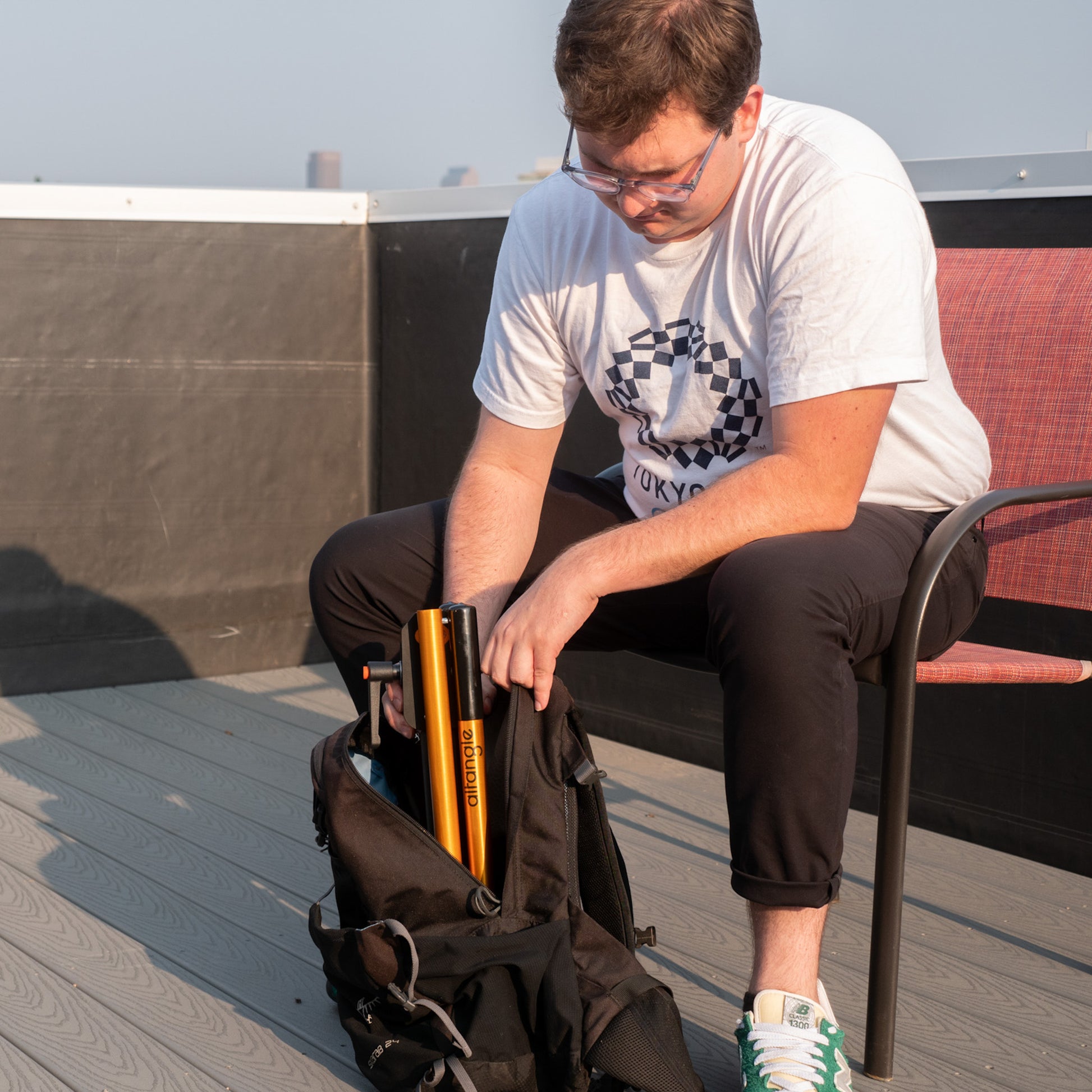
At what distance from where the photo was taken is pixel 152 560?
264 centimetres

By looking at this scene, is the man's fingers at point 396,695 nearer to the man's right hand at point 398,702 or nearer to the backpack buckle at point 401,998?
the man's right hand at point 398,702

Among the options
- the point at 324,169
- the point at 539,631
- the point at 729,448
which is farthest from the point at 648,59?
the point at 324,169

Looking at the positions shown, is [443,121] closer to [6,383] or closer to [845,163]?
[6,383]

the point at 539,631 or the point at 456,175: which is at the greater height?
the point at 456,175

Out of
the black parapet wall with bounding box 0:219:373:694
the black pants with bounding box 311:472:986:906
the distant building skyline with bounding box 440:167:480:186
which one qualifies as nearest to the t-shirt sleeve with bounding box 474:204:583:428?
the black pants with bounding box 311:472:986:906

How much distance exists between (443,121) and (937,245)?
14.5 metres

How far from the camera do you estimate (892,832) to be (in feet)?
3.48

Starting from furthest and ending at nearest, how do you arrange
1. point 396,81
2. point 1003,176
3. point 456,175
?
point 456,175, point 396,81, point 1003,176

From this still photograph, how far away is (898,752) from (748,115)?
62cm

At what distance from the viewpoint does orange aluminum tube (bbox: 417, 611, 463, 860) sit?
1079 mm

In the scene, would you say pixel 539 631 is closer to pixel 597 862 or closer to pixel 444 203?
pixel 597 862

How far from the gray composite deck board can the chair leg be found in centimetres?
19

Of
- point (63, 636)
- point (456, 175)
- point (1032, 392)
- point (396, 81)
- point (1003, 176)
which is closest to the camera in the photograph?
point (1032, 392)

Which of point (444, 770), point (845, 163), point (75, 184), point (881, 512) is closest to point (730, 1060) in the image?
point (444, 770)
